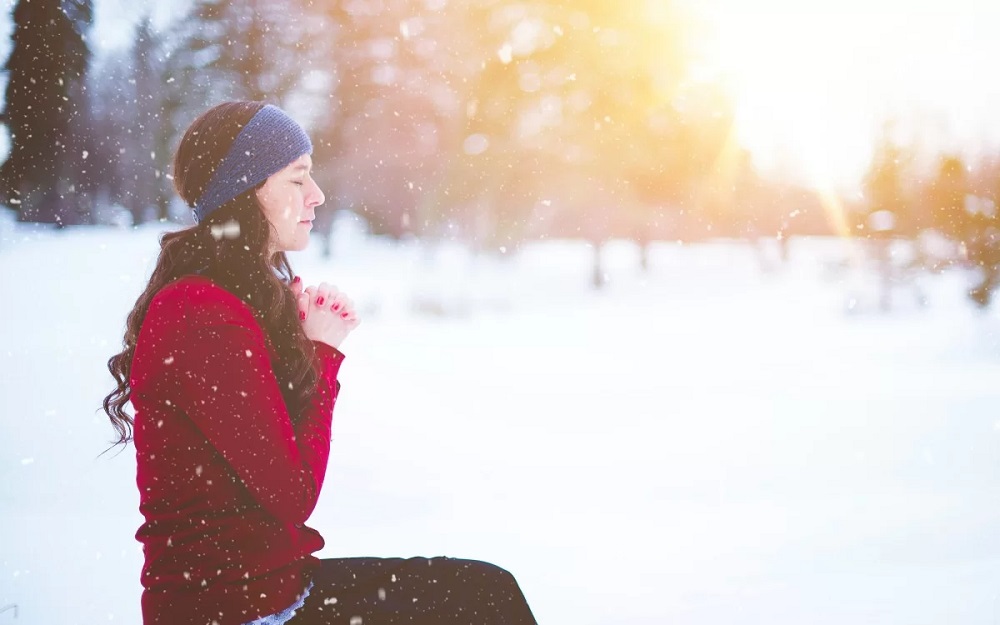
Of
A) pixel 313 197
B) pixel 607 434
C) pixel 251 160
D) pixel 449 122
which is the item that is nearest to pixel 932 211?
pixel 607 434

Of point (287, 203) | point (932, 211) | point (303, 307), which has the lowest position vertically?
point (303, 307)

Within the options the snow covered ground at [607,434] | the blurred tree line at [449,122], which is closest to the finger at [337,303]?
the snow covered ground at [607,434]

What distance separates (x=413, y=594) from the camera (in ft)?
3.88

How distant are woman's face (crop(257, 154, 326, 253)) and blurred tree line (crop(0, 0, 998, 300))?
11.2ft

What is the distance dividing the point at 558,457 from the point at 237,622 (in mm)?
4136

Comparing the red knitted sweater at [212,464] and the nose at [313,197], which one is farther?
the nose at [313,197]

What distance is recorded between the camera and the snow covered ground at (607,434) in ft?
9.68

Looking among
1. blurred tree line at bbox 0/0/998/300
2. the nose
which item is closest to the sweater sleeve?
the nose

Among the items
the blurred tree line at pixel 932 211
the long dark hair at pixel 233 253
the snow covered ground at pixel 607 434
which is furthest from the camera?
the blurred tree line at pixel 932 211

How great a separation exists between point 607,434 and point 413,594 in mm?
4380

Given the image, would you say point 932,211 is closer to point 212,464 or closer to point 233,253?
point 233,253

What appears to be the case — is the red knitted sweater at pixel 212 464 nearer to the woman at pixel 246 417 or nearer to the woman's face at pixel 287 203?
the woman at pixel 246 417

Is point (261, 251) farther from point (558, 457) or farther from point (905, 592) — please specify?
point (558, 457)

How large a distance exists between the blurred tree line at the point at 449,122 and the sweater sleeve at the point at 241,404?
12.1ft
